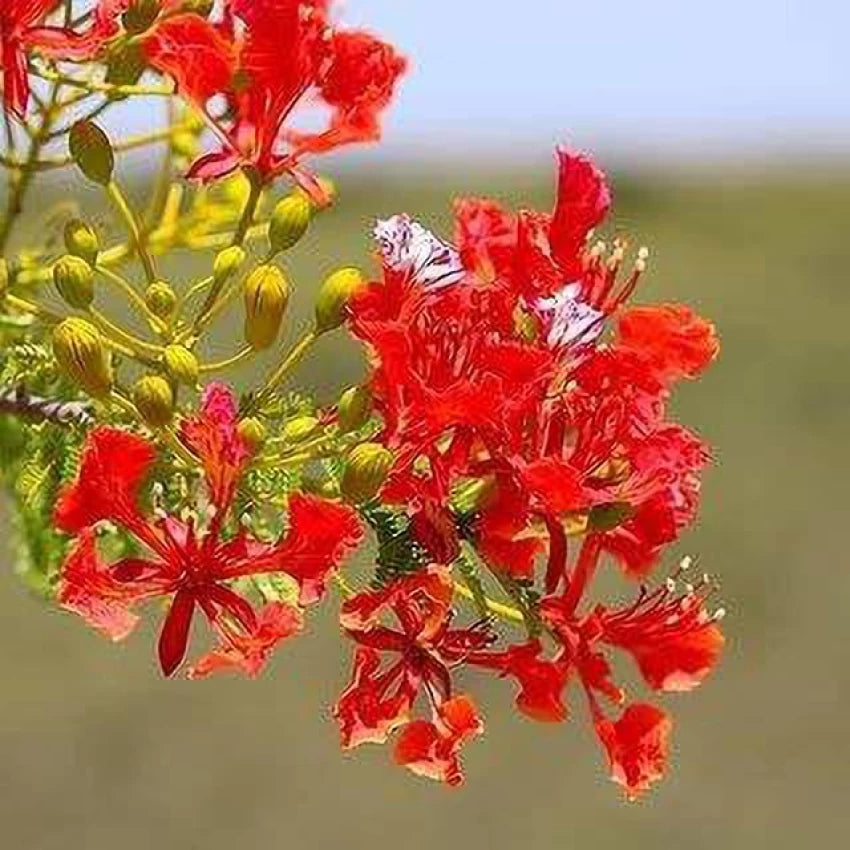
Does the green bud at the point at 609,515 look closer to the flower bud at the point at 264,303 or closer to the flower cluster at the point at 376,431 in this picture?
the flower cluster at the point at 376,431

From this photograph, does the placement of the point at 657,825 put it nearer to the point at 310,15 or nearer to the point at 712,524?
the point at 712,524

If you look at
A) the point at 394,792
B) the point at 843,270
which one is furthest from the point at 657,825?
the point at 843,270

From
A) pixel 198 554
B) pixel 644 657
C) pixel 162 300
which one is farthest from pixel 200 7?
pixel 644 657

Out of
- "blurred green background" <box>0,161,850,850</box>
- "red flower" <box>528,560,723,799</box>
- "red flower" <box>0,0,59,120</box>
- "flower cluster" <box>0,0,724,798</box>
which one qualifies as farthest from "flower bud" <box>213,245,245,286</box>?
"blurred green background" <box>0,161,850,850</box>

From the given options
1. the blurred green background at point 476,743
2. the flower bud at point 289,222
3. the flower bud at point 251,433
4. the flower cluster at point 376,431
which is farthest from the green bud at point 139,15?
the blurred green background at point 476,743

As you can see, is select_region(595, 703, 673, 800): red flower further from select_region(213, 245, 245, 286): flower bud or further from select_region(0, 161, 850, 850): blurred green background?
select_region(0, 161, 850, 850): blurred green background

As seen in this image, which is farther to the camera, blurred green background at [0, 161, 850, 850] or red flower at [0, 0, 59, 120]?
blurred green background at [0, 161, 850, 850]

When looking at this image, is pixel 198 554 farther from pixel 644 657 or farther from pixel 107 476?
pixel 644 657

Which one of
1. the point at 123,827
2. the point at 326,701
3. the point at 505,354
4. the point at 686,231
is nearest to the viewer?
the point at 505,354
